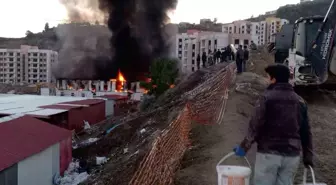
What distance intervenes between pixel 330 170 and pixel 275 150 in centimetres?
320

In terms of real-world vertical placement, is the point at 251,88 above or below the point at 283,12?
below

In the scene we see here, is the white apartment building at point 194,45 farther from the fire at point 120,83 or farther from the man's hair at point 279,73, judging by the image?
the man's hair at point 279,73

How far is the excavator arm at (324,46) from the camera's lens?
10.4 m

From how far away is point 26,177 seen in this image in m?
12.0

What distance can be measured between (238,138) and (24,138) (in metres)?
9.13

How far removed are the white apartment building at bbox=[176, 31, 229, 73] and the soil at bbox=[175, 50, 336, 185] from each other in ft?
137

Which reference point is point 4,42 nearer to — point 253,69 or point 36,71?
point 36,71

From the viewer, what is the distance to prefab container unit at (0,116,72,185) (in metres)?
11.4

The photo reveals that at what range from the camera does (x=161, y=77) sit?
3428 cm

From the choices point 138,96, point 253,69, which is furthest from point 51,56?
point 253,69

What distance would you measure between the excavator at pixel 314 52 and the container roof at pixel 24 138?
902 cm

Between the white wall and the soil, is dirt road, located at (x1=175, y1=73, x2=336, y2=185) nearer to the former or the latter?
the soil

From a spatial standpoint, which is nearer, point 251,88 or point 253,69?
point 251,88

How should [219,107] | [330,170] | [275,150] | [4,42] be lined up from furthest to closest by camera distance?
[4,42] < [219,107] < [330,170] < [275,150]
